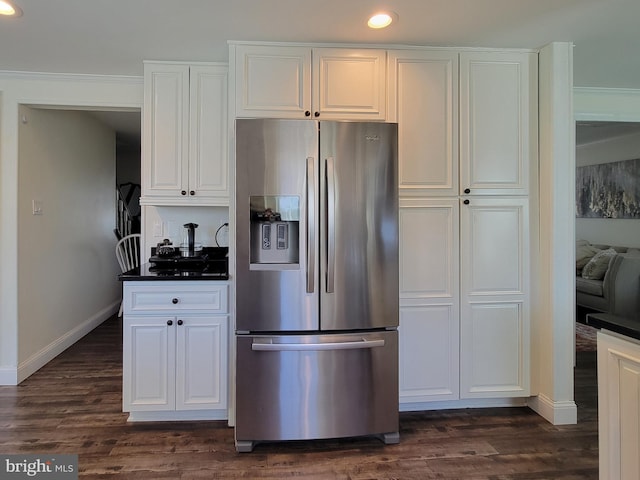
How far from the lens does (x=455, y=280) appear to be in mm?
2574

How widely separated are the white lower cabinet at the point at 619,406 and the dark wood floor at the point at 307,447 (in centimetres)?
71

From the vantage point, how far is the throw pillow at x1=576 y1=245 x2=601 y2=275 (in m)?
5.83

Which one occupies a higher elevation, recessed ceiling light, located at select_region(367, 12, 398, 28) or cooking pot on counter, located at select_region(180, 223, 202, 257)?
recessed ceiling light, located at select_region(367, 12, 398, 28)

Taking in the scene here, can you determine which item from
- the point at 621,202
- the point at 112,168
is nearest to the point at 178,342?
the point at 112,168

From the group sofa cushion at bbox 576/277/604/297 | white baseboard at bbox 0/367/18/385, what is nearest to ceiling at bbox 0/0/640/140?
white baseboard at bbox 0/367/18/385

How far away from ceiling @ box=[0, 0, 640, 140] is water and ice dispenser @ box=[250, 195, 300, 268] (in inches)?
36.5

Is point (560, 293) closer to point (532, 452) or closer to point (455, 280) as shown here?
point (455, 280)

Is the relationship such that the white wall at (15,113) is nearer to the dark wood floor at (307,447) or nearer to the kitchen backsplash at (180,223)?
the dark wood floor at (307,447)

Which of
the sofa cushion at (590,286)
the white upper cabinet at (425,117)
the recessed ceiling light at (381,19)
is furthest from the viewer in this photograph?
the sofa cushion at (590,286)

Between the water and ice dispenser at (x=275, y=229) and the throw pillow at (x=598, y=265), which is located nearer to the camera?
the water and ice dispenser at (x=275, y=229)

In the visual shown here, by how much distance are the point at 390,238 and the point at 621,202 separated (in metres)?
5.13

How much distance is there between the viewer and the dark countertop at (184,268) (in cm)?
242

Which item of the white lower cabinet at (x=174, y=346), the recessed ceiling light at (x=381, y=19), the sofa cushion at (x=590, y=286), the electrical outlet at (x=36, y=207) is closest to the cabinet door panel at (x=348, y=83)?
the recessed ceiling light at (x=381, y=19)

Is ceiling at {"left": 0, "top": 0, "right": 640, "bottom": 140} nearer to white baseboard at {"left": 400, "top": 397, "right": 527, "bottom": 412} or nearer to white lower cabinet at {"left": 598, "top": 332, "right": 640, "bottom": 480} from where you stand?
white lower cabinet at {"left": 598, "top": 332, "right": 640, "bottom": 480}
